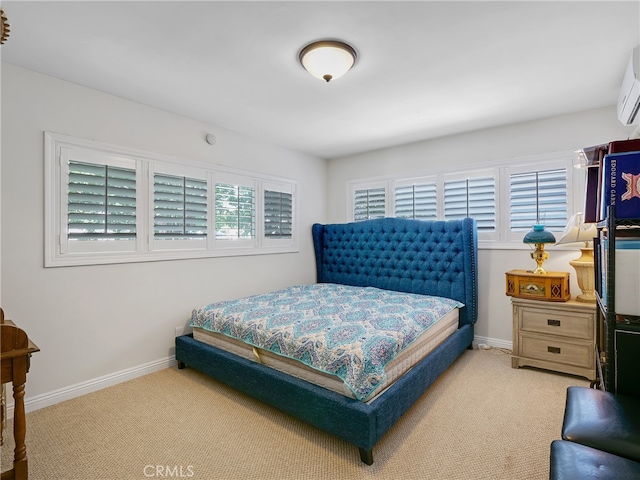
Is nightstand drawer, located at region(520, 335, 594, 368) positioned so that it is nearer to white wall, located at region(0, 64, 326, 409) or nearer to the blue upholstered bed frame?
the blue upholstered bed frame

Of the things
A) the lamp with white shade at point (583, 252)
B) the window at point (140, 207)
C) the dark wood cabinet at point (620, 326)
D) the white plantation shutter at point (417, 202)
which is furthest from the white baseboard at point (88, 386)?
the lamp with white shade at point (583, 252)

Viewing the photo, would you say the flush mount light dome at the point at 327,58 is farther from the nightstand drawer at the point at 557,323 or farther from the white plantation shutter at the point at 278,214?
the nightstand drawer at the point at 557,323

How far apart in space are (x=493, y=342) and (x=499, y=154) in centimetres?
208

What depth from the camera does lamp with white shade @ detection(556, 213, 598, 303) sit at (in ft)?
8.59

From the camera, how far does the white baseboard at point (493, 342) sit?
3.41 m

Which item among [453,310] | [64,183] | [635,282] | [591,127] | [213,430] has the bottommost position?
[213,430]

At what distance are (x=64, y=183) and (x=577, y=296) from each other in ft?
14.9

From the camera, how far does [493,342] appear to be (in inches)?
137

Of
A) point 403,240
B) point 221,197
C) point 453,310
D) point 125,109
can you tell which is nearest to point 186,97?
point 125,109

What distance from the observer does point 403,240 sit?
3875mm

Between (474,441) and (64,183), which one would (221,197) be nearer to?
(64,183)

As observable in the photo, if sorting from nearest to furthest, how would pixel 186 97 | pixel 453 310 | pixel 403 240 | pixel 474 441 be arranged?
pixel 474 441 < pixel 186 97 < pixel 453 310 < pixel 403 240

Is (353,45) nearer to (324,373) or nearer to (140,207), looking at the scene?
(324,373)

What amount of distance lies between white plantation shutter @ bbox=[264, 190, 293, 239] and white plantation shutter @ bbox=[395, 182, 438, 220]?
1.45m
